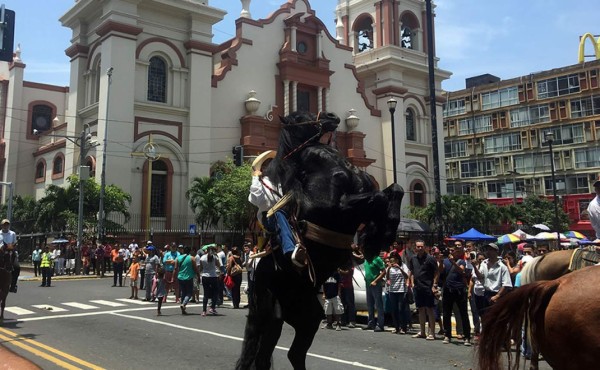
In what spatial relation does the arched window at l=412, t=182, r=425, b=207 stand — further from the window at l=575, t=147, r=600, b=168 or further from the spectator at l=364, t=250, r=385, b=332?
the spectator at l=364, t=250, r=385, b=332

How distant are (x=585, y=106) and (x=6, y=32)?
53.8m

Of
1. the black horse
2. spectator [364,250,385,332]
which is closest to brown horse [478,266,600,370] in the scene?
the black horse

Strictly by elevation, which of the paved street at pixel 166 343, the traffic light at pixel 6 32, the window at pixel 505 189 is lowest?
the paved street at pixel 166 343

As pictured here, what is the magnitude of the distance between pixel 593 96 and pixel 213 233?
40879 millimetres

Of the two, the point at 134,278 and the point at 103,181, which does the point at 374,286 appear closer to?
the point at 134,278

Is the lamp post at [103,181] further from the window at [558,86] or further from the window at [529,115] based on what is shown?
the window at [558,86]

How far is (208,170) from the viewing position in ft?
111

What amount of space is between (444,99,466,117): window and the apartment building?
12 cm

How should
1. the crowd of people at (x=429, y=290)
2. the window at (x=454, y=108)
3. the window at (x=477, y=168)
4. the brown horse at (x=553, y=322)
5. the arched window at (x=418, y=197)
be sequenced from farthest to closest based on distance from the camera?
the window at (x=454, y=108), the window at (x=477, y=168), the arched window at (x=418, y=197), the crowd of people at (x=429, y=290), the brown horse at (x=553, y=322)

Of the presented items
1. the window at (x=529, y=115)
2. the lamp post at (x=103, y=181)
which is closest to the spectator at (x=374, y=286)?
the lamp post at (x=103, y=181)

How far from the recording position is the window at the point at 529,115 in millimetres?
55562

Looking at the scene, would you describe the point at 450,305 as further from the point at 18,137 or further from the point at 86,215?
the point at 18,137

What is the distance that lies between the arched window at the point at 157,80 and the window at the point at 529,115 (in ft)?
130

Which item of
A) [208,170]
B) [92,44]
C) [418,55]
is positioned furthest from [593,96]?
[92,44]
